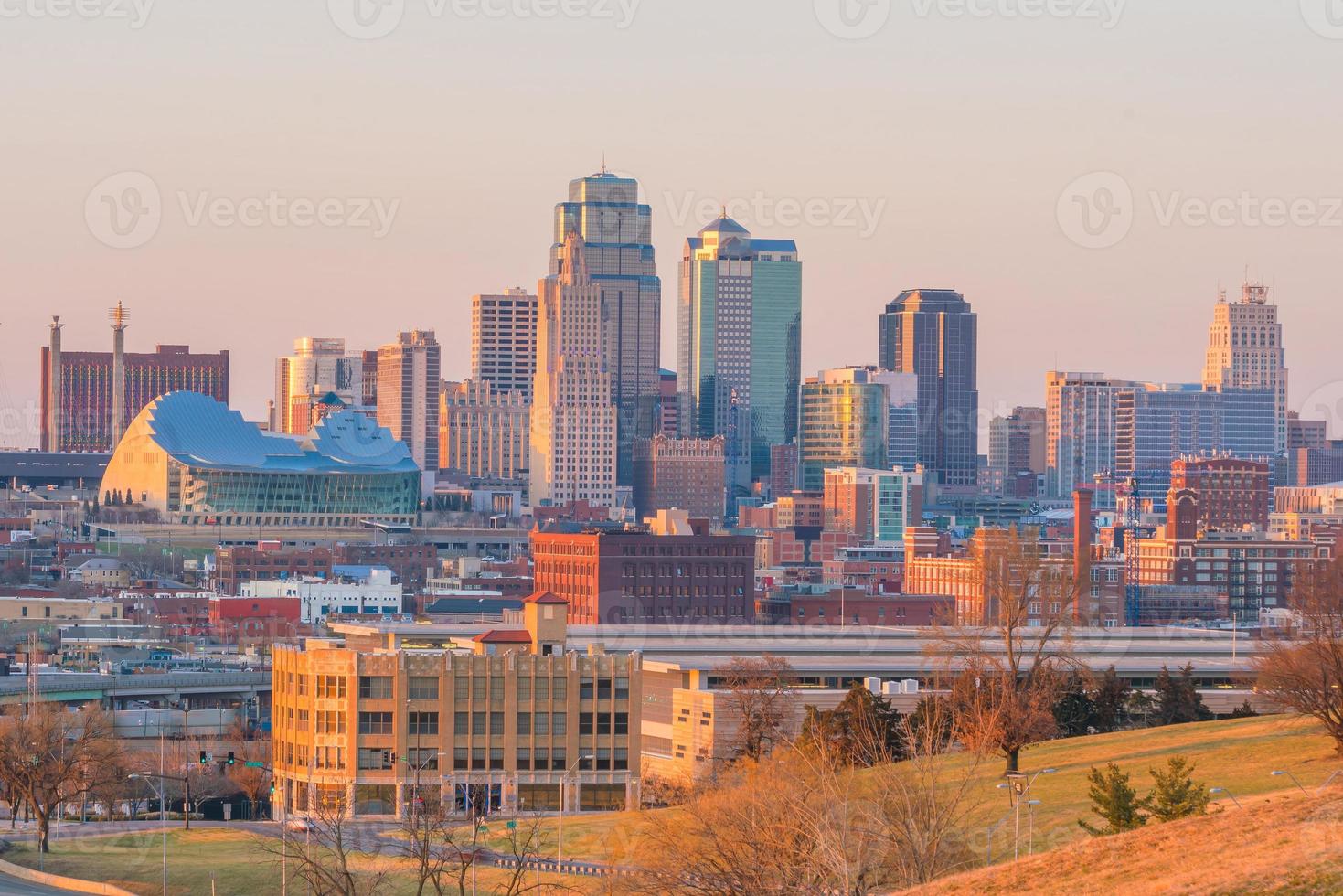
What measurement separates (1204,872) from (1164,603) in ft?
504

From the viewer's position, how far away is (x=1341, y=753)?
5619 cm

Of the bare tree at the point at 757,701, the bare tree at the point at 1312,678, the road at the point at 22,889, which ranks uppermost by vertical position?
the bare tree at the point at 1312,678

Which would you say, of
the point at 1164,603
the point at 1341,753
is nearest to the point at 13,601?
the point at 1164,603

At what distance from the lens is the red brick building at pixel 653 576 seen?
15600 centimetres

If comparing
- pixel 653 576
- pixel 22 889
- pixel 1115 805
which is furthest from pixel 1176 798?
pixel 653 576

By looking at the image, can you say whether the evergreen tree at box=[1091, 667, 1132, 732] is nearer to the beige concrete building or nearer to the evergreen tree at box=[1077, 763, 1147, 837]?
the beige concrete building

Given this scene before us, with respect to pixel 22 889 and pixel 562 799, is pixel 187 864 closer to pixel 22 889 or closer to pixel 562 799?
pixel 22 889

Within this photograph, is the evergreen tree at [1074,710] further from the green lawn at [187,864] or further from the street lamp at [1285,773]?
the green lawn at [187,864]

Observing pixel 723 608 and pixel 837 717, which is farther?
pixel 723 608

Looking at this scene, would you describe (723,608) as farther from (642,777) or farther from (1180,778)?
(1180,778)

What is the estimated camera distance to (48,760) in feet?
238

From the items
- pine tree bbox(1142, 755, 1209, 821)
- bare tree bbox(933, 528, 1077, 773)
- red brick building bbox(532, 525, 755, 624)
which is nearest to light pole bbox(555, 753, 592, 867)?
bare tree bbox(933, 528, 1077, 773)

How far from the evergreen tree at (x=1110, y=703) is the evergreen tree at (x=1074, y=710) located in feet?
0.65

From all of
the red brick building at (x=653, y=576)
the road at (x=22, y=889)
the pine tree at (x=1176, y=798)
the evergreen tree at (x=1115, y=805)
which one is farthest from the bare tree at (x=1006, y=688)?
the red brick building at (x=653, y=576)
